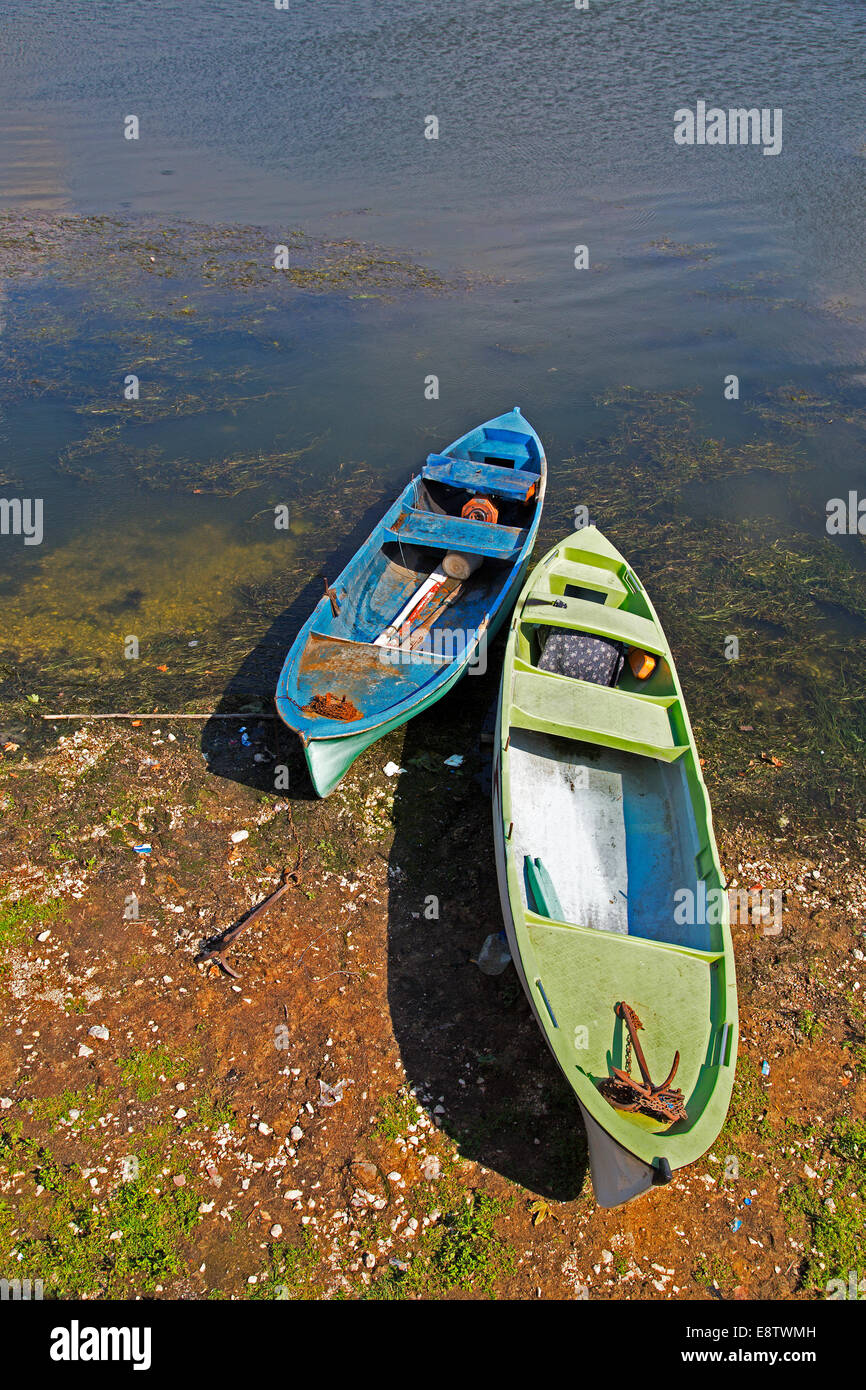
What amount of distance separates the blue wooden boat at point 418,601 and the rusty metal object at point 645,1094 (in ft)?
13.9

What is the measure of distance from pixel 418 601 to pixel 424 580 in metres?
0.71

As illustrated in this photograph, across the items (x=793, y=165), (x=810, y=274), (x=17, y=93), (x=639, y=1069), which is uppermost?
(x=17, y=93)

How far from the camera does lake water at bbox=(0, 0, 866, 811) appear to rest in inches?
531

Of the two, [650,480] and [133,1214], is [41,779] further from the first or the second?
[650,480]

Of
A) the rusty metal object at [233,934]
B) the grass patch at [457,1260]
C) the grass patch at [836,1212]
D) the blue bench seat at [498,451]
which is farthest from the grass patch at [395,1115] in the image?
the blue bench seat at [498,451]

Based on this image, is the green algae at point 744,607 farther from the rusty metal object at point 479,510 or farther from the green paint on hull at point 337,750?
the green paint on hull at point 337,750

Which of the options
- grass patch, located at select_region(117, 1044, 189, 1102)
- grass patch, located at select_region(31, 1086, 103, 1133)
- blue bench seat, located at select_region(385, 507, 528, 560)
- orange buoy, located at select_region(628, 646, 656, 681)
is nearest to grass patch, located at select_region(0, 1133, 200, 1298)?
grass patch, located at select_region(31, 1086, 103, 1133)

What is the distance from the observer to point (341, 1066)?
755cm

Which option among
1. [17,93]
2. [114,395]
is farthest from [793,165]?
[17,93]

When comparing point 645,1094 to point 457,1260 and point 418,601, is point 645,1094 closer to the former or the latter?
point 457,1260

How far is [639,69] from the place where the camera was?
2781 centimetres

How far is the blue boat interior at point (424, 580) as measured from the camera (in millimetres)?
9938

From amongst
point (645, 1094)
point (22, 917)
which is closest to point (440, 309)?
point (22, 917)

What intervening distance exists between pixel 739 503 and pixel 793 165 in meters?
15.4
